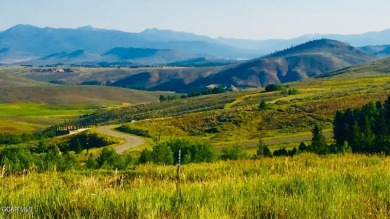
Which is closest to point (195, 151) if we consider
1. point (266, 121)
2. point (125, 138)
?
point (125, 138)

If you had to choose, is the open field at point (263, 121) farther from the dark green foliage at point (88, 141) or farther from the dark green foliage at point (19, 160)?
the dark green foliage at point (19, 160)

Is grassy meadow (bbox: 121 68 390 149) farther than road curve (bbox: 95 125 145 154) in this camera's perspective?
Yes

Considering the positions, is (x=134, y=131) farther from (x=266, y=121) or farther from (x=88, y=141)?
(x=266, y=121)

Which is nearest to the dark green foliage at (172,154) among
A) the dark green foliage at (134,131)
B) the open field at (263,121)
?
the open field at (263,121)

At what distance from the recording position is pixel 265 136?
390ft

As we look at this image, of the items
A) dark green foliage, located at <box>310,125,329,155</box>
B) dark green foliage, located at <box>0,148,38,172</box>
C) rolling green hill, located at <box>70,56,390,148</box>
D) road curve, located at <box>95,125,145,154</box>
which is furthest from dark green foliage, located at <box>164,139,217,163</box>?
rolling green hill, located at <box>70,56,390,148</box>

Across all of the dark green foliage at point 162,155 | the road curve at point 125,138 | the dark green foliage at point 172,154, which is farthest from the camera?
the road curve at point 125,138

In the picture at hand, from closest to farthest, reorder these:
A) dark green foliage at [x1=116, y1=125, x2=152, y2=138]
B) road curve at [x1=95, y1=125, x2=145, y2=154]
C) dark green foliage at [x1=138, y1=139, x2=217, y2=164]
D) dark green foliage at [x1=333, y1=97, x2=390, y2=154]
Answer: dark green foliage at [x1=138, y1=139, x2=217, y2=164] < dark green foliage at [x1=333, y1=97, x2=390, y2=154] < road curve at [x1=95, y1=125, x2=145, y2=154] < dark green foliage at [x1=116, y1=125, x2=152, y2=138]

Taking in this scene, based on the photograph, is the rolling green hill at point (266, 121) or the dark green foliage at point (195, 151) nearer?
the dark green foliage at point (195, 151)

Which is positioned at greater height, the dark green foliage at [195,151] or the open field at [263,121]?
the dark green foliage at [195,151]

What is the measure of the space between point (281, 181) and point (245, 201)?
97.9 inches

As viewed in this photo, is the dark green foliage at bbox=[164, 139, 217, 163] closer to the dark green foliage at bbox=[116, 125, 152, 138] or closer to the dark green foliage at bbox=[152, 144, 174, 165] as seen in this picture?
the dark green foliage at bbox=[152, 144, 174, 165]

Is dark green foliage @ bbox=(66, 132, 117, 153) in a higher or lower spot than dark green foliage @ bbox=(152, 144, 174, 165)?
lower

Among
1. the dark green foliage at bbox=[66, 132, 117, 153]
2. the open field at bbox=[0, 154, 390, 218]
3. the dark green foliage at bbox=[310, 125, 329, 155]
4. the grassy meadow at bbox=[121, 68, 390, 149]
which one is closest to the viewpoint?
the open field at bbox=[0, 154, 390, 218]
